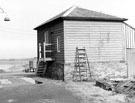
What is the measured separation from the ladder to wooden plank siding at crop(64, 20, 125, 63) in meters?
0.33

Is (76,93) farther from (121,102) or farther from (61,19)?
(61,19)

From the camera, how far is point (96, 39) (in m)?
21.0

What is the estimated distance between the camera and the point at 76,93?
1423cm

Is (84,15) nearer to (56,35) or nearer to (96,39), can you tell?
(96,39)

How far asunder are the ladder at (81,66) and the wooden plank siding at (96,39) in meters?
0.33

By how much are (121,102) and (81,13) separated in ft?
35.4

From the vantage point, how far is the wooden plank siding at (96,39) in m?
20.4

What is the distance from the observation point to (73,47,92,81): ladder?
2032cm

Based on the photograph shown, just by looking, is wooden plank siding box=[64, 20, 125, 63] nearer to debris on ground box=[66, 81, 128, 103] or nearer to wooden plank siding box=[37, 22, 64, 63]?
wooden plank siding box=[37, 22, 64, 63]

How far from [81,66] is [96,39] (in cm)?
240

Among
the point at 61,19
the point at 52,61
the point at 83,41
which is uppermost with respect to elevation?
the point at 61,19

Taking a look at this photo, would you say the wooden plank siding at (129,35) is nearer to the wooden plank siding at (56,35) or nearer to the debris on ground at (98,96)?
the wooden plank siding at (56,35)

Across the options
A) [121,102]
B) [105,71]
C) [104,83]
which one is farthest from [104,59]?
[121,102]

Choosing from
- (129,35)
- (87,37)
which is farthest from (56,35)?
(129,35)
